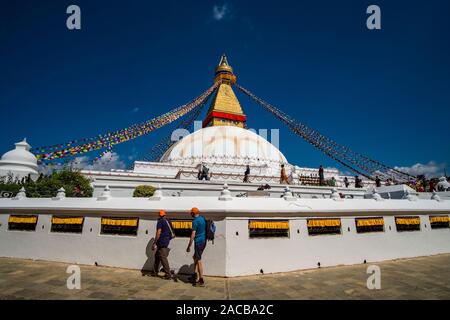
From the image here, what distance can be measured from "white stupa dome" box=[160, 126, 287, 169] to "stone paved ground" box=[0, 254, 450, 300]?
19766mm

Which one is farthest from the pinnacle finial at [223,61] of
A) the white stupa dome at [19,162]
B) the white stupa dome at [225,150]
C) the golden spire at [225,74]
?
the white stupa dome at [19,162]

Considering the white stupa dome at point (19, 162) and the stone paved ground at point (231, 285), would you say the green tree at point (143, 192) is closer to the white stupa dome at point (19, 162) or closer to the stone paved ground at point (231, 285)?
the stone paved ground at point (231, 285)

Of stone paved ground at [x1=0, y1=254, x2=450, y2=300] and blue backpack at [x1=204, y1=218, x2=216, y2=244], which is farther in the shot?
blue backpack at [x1=204, y1=218, x2=216, y2=244]

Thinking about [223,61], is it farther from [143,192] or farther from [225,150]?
[143,192]

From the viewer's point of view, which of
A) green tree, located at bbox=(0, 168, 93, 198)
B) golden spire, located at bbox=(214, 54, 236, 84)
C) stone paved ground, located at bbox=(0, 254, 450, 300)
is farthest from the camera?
golden spire, located at bbox=(214, 54, 236, 84)

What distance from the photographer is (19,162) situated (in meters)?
17.4

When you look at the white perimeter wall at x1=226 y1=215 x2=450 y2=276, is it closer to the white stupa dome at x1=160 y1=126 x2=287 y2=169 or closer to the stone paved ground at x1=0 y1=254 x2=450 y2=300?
the stone paved ground at x1=0 y1=254 x2=450 y2=300

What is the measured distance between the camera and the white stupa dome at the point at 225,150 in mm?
26984

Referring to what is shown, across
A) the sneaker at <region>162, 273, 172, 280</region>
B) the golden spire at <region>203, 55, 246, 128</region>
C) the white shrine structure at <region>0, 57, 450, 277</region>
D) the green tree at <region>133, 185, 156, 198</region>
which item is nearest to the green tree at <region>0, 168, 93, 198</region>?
the white shrine structure at <region>0, 57, 450, 277</region>

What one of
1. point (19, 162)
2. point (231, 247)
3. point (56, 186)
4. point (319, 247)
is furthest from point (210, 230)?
point (19, 162)

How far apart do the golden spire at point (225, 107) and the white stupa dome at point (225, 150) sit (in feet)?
18.6

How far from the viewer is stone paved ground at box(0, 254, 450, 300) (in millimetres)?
5066

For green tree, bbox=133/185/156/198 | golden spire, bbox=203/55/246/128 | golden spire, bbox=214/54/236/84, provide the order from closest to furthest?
green tree, bbox=133/185/156/198, golden spire, bbox=203/55/246/128, golden spire, bbox=214/54/236/84

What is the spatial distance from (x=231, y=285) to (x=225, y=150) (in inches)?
880
